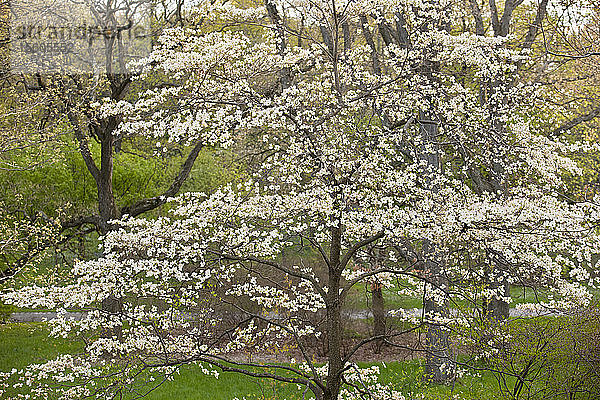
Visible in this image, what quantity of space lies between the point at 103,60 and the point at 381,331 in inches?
345

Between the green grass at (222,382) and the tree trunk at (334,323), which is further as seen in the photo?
the green grass at (222,382)

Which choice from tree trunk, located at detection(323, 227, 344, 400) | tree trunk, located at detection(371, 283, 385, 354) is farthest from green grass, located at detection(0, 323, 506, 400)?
tree trunk, located at detection(323, 227, 344, 400)

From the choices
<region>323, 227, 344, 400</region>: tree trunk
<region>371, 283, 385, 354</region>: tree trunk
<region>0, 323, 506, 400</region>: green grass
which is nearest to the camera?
<region>323, 227, 344, 400</region>: tree trunk

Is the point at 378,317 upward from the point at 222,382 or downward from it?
upward

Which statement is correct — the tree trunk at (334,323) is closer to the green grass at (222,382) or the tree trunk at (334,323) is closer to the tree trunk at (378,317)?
the green grass at (222,382)

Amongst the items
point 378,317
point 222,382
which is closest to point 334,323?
point 222,382

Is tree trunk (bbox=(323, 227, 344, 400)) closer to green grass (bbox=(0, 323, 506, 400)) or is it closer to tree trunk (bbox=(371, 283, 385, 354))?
green grass (bbox=(0, 323, 506, 400))

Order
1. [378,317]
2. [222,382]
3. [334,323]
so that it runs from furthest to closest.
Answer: [378,317]
[222,382]
[334,323]

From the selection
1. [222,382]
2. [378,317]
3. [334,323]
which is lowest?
[222,382]

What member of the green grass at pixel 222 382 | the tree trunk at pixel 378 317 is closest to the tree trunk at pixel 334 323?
the green grass at pixel 222 382

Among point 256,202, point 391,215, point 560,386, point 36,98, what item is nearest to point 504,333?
point 560,386

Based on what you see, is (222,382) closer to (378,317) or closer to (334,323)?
(378,317)

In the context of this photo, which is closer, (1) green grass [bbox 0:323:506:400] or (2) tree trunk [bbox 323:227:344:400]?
(2) tree trunk [bbox 323:227:344:400]

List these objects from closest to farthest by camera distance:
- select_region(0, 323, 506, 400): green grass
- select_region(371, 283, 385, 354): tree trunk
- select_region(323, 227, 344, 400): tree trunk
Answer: select_region(323, 227, 344, 400): tree trunk → select_region(0, 323, 506, 400): green grass → select_region(371, 283, 385, 354): tree trunk
